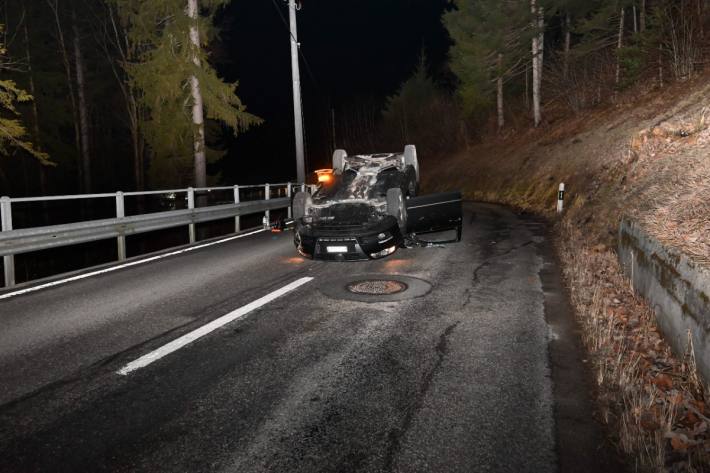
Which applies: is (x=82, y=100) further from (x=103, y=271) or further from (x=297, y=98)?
(x=103, y=271)

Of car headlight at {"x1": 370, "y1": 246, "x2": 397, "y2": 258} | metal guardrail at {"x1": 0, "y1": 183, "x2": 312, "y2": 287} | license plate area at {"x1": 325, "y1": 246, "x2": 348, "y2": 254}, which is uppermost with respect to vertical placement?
metal guardrail at {"x1": 0, "y1": 183, "x2": 312, "y2": 287}

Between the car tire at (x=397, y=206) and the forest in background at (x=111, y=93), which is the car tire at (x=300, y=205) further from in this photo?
the forest in background at (x=111, y=93)

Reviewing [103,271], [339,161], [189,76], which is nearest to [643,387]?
[103,271]

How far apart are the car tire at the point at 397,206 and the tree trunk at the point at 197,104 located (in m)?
11.4

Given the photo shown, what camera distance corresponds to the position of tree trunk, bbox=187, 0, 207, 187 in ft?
54.8

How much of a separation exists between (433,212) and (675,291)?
184 inches

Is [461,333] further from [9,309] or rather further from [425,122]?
[425,122]

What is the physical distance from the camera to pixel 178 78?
16.6 meters

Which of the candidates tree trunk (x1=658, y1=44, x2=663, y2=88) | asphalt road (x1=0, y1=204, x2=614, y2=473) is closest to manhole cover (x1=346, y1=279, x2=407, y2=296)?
asphalt road (x1=0, y1=204, x2=614, y2=473)

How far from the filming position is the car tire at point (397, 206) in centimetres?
809

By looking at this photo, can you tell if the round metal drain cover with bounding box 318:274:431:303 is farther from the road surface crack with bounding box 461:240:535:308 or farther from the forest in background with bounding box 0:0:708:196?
the forest in background with bounding box 0:0:708:196

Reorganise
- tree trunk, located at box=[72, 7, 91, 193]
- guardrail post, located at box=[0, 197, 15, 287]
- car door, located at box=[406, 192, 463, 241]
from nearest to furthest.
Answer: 1. guardrail post, located at box=[0, 197, 15, 287]
2. car door, located at box=[406, 192, 463, 241]
3. tree trunk, located at box=[72, 7, 91, 193]

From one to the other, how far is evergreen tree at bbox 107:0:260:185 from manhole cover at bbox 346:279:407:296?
12.9 metres

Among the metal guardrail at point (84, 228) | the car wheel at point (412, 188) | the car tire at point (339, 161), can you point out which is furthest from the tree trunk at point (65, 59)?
the car wheel at point (412, 188)
